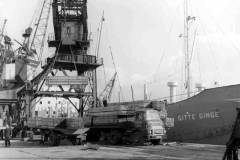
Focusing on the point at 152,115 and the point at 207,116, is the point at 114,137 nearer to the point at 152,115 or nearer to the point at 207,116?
the point at 152,115

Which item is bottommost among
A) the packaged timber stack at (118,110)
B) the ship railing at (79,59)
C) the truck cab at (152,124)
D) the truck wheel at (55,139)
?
the truck wheel at (55,139)

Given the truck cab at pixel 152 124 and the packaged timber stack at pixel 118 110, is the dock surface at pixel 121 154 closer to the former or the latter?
the truck cab at pixel 152 124

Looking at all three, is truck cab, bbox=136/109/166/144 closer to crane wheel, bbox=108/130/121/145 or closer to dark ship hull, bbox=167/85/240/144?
crane wheel, bbox=108/130/121/145

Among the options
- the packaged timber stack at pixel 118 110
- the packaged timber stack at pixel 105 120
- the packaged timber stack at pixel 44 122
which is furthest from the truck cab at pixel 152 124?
the packaged timber stack at pixel 44 122

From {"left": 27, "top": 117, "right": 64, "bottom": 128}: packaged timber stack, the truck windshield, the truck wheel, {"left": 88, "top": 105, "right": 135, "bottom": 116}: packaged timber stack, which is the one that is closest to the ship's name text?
the truck windshield

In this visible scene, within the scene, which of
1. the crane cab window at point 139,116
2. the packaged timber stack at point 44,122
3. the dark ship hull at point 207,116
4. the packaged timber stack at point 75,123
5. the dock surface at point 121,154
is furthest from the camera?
the packaged timber stack at point 44,122

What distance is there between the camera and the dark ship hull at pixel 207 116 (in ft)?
88.0

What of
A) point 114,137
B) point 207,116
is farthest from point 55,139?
point 207,116

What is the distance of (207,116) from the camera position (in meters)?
28.2

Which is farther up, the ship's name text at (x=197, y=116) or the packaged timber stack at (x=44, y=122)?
the ship's name text at (x=197, y=116)

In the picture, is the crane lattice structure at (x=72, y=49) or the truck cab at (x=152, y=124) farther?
the crane lattice structure at (x=72, y=49)

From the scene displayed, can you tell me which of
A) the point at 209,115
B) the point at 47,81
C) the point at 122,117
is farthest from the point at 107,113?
the point at 47,81

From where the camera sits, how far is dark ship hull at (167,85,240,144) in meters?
26.8

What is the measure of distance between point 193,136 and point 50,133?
11232 mm
